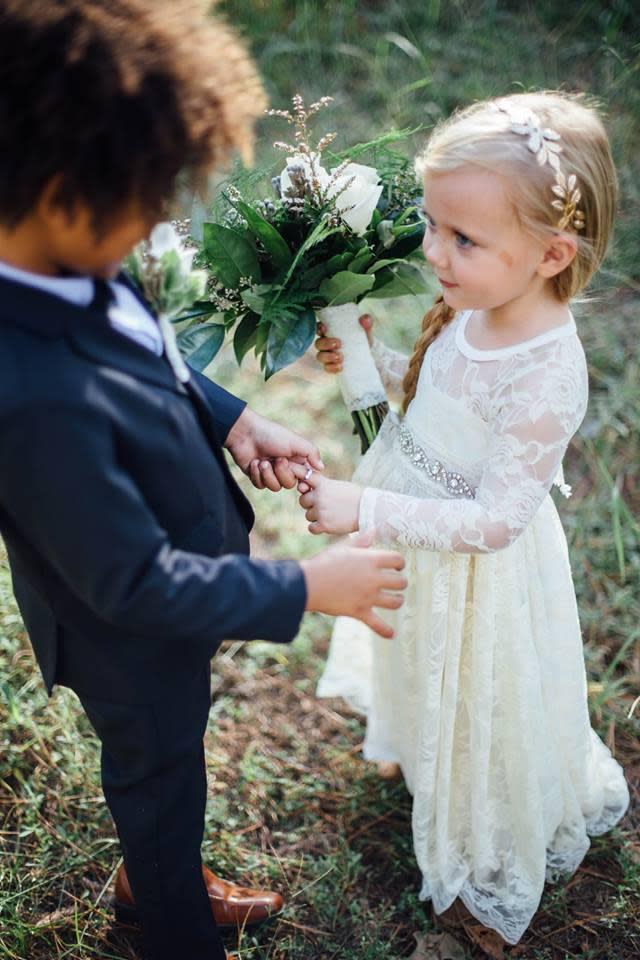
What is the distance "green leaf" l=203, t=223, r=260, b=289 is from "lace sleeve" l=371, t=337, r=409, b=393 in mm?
474

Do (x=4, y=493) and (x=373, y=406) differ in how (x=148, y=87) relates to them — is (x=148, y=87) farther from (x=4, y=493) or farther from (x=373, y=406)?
(x=373, y=406)

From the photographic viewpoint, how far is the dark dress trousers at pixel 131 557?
119 centimetres

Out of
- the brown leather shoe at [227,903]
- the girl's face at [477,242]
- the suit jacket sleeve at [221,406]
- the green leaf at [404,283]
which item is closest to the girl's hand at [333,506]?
the suit jacket sleeve at [221,406]

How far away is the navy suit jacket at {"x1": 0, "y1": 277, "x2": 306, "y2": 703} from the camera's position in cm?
118

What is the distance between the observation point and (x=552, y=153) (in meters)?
1.60

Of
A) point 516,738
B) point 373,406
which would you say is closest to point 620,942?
point 516,738

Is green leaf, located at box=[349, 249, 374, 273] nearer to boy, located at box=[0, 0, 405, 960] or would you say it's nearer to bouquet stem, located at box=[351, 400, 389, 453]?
bouquet stem, located at box=[351, 400, 389, 453]

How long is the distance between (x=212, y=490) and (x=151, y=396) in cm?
25

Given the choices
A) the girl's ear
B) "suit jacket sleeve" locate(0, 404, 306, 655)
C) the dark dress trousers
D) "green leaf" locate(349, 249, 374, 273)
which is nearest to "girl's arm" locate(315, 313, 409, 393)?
"green leaf" locate(349, 249, 374, 273)

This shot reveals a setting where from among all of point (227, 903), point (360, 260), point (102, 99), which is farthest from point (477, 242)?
point (227, 903)

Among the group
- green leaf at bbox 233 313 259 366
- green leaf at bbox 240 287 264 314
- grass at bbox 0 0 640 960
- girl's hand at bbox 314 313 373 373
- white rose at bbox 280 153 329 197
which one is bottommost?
grass at bbox 0 0 640 960

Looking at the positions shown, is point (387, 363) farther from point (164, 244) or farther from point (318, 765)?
point (318, 765)

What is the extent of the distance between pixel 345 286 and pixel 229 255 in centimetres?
26

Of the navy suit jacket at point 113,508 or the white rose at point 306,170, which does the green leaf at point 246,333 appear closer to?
the white rose at point 306,170
